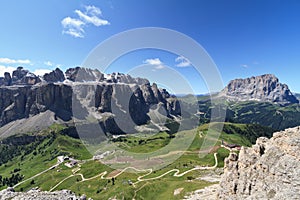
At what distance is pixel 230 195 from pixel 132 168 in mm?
116935

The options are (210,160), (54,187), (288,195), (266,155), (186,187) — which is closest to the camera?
(288,195)

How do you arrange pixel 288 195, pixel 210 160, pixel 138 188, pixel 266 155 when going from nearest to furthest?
pixel 288 195 → pixel 266 155 → pixel 138 188 → pixel 210 160

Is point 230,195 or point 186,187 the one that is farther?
point 186,187

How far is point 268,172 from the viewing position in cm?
4841

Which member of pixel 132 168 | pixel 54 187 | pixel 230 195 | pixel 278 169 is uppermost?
pixel 278 169

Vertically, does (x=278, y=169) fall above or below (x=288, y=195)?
above

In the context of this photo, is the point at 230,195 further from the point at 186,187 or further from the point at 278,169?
the point at 186,187

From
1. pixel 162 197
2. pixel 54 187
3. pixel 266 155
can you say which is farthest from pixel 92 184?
pixel 266 155

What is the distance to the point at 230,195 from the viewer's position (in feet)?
183

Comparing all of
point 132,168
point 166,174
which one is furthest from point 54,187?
point 166,174

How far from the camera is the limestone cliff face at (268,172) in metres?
43.2

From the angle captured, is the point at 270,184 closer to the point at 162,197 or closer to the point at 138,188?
the point at 162,197

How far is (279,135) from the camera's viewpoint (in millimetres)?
54125

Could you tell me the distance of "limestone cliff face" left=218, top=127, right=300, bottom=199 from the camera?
142 ft
